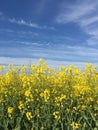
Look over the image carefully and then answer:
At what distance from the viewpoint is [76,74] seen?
23.9ft

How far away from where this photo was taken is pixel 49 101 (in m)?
6.05

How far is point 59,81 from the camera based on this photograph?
7070mm

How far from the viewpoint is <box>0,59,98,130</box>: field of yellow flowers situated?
581 centimetres

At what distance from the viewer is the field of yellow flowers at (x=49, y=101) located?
5812 millimetres

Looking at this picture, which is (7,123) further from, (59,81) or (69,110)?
(59,81)

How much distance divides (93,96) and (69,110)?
2.91ft

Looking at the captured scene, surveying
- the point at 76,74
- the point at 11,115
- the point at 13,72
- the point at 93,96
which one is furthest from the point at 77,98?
the point at 13,72

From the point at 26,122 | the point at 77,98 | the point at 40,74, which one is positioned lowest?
the point at 26,122

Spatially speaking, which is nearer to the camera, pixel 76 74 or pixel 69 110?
pixel 69 110

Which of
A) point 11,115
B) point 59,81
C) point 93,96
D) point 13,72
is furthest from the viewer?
point 13,72

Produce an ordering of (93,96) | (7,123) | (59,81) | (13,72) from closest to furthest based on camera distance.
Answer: (7,123), (93,96), (59,81), (13,72)

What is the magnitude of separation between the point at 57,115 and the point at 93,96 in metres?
1.09

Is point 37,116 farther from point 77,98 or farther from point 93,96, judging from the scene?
point 93,96

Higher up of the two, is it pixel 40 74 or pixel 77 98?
pixel 40 74
